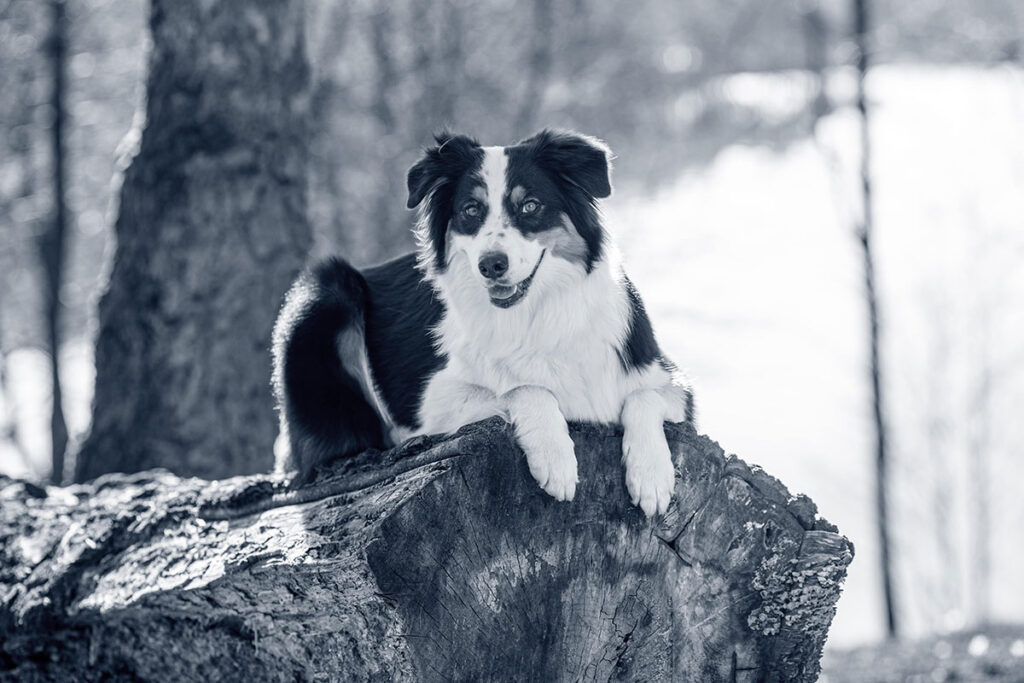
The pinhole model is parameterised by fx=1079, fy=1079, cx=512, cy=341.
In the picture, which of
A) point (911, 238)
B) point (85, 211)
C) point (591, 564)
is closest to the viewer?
point (591, 564)

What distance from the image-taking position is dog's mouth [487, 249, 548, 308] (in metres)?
3.78

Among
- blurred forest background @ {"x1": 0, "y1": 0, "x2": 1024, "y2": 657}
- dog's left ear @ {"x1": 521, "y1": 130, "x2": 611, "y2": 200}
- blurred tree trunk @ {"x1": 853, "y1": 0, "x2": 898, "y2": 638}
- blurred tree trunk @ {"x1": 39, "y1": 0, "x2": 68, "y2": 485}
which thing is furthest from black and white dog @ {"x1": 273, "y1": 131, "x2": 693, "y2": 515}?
blurred tree trunk @ {"x1": 39, "y1": 0, "x2": 68, "y2": 485}

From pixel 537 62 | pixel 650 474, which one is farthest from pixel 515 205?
pixel 537 62

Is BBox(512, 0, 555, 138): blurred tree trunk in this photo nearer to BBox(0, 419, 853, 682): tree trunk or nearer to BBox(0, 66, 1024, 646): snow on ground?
BBox(0, 66, 1024, 646): snow on ground

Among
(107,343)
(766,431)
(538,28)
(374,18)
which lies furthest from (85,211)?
(766,431)

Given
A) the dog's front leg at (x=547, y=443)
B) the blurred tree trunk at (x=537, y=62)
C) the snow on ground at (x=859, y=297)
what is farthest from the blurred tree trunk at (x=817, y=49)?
the dog's front leg at (x=547, y=443)

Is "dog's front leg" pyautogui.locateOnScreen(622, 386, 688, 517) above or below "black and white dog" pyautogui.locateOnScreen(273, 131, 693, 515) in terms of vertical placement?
below

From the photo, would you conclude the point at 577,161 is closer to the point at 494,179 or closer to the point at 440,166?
the point at 494,179

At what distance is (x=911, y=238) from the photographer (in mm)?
17172

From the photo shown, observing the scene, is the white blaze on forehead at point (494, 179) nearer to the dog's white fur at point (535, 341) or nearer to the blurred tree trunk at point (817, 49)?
the dog's white fur at point (535, 341)

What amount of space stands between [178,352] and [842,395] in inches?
524

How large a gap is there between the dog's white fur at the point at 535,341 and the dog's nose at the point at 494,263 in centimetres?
2

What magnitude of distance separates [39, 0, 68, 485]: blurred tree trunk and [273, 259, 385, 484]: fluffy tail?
9086 mm

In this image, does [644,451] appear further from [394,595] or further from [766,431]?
[766,431]
